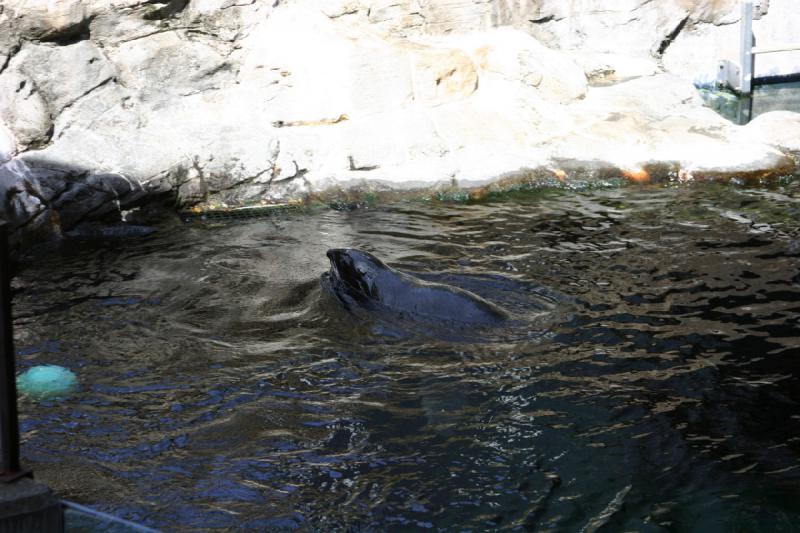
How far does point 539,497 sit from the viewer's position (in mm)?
3262

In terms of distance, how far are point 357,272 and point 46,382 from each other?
79.7 inches

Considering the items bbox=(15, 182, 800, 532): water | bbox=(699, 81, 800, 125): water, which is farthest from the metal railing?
bbox=(15, 182, 800, 532): water

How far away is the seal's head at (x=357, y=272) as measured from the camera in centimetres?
545

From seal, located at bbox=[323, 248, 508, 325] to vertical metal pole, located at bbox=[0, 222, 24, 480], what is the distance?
3.05 meters

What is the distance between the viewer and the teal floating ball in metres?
4.23

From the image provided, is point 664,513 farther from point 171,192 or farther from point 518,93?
point 518,93

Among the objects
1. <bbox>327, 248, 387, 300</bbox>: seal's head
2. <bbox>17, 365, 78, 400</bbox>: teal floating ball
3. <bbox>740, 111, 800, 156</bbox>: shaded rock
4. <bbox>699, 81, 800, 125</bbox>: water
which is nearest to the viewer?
<bbox>17, 365, 78, 400</bbox>: teal floating ball

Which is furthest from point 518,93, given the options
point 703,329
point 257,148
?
point 703,329

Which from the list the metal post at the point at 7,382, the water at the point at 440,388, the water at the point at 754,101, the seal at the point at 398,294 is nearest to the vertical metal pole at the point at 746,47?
the water at the point at 754,101

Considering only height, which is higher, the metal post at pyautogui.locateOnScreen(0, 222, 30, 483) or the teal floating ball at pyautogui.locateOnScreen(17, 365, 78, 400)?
the metal post at pyautogui.locateOnScreen(0, 222, 30, 483)

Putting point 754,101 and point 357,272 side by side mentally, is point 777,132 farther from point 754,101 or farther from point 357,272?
point 357,272

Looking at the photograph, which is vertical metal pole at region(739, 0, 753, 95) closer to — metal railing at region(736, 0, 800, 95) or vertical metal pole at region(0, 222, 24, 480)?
metal railing at region(736, 0, 800, 95)

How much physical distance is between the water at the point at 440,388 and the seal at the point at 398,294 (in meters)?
0.18

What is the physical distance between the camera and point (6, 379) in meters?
2.09
